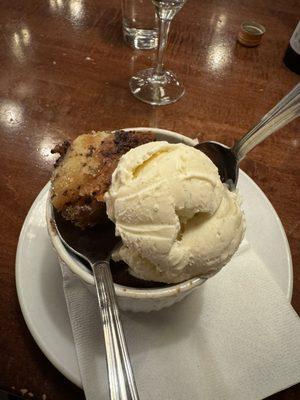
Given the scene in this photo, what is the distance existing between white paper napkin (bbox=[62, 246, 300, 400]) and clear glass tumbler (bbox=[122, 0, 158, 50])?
0.95 meters

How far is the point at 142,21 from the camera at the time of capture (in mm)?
1306

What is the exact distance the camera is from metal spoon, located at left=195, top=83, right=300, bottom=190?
0.66 m

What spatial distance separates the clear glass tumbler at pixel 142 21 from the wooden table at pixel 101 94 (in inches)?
1.8

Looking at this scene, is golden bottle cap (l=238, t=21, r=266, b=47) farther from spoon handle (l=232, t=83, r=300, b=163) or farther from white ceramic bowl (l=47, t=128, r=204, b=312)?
white ceramic bowl (l=47, t=128, r=204, b=312)

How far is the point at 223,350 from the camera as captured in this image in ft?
1.93

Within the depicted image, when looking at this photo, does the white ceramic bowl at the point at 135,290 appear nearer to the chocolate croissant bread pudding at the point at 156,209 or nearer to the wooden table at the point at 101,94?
the chocolate croissant bread pudding at the point at 156,209

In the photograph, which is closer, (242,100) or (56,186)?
(56,186)

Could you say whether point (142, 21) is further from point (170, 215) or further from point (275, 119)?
point (170, 215)

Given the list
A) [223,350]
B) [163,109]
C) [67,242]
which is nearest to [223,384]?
[223,350]

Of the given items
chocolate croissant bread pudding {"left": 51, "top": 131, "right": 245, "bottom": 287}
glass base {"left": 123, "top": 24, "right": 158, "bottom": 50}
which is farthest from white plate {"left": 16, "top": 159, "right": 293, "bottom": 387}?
glass base {"left": 123, "top": 24, "right": 158, "bottom": 50}

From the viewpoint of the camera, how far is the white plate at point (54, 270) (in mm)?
584

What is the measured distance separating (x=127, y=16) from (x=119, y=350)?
121 centimetres

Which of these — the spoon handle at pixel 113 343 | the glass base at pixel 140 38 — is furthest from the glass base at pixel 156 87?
the spoon handle at pixel 113 343

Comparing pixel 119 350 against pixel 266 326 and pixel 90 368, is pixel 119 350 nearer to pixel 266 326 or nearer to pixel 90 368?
pixel 90 368
